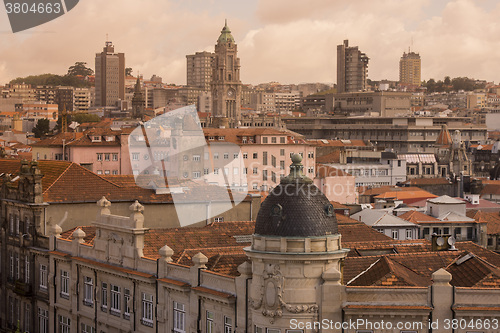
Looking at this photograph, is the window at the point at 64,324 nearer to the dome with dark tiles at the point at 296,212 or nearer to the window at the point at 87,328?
the window at the point at 87,328

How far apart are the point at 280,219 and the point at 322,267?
1917mm

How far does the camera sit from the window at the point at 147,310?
1640 inches

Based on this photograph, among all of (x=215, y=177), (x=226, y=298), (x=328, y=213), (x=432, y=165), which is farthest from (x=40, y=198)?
(x=432, y=165)

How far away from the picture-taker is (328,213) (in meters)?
33.2

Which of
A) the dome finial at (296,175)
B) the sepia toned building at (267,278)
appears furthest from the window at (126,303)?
the dome finial at (296,175)

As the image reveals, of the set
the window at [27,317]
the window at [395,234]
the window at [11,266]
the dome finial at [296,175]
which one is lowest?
the window at [27,317]

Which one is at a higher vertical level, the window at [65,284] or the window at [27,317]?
the window at [65,284]

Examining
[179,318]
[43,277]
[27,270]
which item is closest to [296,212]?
[179,318]

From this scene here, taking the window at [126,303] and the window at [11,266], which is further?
the window at [11,266]

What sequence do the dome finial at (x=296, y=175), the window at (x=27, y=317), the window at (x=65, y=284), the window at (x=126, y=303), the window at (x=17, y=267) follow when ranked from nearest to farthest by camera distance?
the dome finial at (x=296, y=175), the window at (x=126, y=303), the window at (x=65, y=284), the window at (x=27, y=317), the window at (x=17, y=267)

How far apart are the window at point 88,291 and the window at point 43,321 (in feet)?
16.3

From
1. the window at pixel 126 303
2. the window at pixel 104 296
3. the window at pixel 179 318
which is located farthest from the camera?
the window at pixel 104 296

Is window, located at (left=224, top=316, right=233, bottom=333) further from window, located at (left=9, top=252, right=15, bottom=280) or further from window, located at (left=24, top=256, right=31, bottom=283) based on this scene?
window, located at (left=9, top=252, right=15, bottom=280)

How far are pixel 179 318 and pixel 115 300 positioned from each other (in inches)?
225
